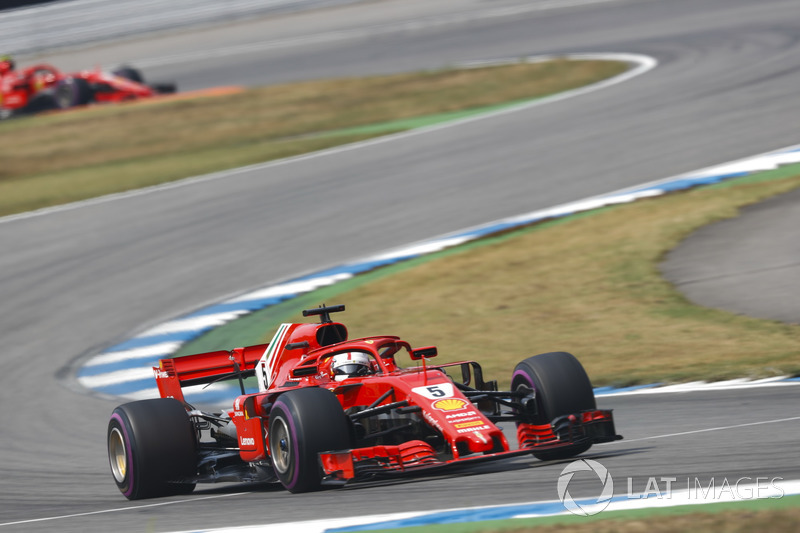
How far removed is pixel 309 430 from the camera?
668 centimetres

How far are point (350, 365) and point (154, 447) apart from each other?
1449 millimetres

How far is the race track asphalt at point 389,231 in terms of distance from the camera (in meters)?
6.93

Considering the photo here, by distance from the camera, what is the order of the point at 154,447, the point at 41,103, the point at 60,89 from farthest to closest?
Answer: the point at 41,103, the point at 60,89, the point at 154,447

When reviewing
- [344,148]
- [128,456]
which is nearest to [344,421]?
[128,456]

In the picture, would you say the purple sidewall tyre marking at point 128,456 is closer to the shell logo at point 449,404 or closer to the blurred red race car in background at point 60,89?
the shell logo at point 449,404

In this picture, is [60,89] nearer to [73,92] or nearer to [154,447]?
[73,92]

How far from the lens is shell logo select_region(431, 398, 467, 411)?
683 cm

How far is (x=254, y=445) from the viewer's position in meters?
Answer: 7.52

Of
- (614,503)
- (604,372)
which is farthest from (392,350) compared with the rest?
(604,372)

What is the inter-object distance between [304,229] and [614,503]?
38.1 ft

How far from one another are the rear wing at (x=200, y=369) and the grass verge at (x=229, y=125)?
40.8ft

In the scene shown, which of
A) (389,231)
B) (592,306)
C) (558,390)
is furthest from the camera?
(389,231)

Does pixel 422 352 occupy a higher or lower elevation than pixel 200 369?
lower

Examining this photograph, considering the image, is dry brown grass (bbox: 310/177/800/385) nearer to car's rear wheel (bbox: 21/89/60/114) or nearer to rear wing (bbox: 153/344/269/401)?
rear wing (bbox: 153/344/269/401)
